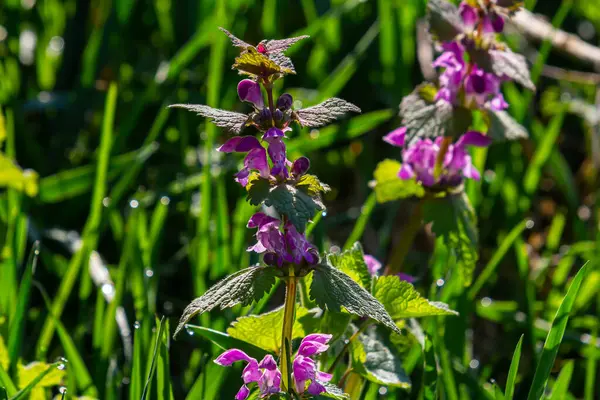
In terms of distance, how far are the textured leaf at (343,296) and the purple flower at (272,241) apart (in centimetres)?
5

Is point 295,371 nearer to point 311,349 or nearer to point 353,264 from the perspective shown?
point 311,349

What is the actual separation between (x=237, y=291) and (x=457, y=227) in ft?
1.99

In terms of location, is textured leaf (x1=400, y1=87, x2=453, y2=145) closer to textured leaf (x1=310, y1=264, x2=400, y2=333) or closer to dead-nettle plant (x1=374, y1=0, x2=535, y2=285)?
dead-nettle plant (x1=374, y1=0, x2=535, y2=285)

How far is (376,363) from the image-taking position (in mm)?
1305

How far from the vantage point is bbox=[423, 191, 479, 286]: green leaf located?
4.90ft

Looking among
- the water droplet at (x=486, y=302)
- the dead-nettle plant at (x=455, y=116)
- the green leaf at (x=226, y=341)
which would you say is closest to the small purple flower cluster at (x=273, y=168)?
the green leaf at (x=226, y=341)

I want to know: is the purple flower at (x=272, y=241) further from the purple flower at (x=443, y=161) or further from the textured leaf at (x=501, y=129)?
the textured leaf at (x=501, y=129)

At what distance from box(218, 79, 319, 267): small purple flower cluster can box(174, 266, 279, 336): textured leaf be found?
0.8 inches

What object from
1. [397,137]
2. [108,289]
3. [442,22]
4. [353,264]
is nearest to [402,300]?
[353,264]

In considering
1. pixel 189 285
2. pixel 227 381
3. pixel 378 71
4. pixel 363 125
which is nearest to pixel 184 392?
pixel 227 381

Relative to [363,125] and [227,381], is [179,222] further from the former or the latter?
[227,381]

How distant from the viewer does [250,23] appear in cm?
281

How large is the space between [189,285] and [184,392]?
43 cm

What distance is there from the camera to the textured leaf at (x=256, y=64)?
96 cm
